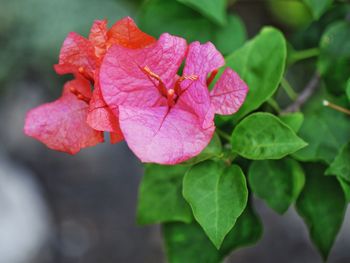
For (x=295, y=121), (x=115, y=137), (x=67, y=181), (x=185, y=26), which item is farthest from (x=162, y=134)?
(x=67, y=181)

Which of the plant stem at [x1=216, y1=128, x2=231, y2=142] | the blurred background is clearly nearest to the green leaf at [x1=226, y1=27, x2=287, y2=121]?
the plant stem at [x1=216, y1=128, x2=231, y2=142]

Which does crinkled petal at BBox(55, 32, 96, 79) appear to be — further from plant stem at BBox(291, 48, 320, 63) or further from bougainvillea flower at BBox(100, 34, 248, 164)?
plant stem at BBox(291, 48, 320, 63)

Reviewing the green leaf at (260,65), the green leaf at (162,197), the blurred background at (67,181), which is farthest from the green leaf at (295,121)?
the blurred background at (67,181)

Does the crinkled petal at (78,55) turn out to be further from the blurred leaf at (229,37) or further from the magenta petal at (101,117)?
the blurred leaf at (229,37)

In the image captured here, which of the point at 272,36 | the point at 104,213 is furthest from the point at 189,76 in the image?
the point at 104,213

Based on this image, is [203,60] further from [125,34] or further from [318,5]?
[318,5]

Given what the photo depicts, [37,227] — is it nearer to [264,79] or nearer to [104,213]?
[104,213]
